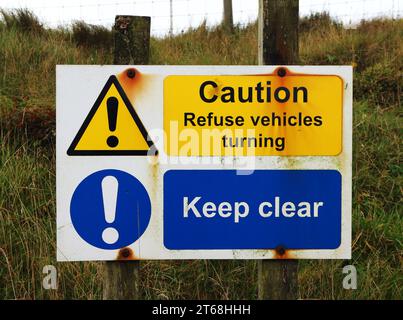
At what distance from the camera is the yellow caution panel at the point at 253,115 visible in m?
2.14

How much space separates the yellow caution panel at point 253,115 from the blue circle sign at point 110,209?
0.23 metres

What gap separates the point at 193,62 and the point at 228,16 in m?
2.20

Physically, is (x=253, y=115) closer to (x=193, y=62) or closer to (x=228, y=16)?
(x=193, y=62)

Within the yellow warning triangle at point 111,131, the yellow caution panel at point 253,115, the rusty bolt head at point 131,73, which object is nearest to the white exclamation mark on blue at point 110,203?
the yellow warning triangle at point 111,131

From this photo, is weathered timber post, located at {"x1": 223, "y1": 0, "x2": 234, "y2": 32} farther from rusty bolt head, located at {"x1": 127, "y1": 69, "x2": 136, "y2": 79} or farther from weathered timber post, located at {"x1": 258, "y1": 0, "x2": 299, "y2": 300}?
rusty bolt head, located at {"x1": 127, "y1": 69, "x2": 136, "y2": 79}

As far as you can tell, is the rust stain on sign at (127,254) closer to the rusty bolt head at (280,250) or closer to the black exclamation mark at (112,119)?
the black exclamation mark at (112,119)

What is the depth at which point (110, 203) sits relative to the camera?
212 centimetres

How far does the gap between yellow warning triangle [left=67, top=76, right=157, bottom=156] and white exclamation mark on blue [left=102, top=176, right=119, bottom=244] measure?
0.11 m

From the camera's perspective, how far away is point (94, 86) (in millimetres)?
2113

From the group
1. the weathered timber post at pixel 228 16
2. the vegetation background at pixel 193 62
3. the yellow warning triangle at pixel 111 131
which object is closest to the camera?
the yellow warning triangle at pixel 111 131

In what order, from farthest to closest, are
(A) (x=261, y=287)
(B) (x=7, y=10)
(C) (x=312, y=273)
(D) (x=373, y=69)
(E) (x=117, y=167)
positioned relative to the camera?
(B) (x=7, y=10) < (D) (x=373, y=69) < (C) (x=312, y=273) < (A) (x=261, y=287) < (E) (x=117, y=167)

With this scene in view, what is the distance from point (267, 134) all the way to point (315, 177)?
26 cm

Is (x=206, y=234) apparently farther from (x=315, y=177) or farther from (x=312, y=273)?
(x=312, y=273)
